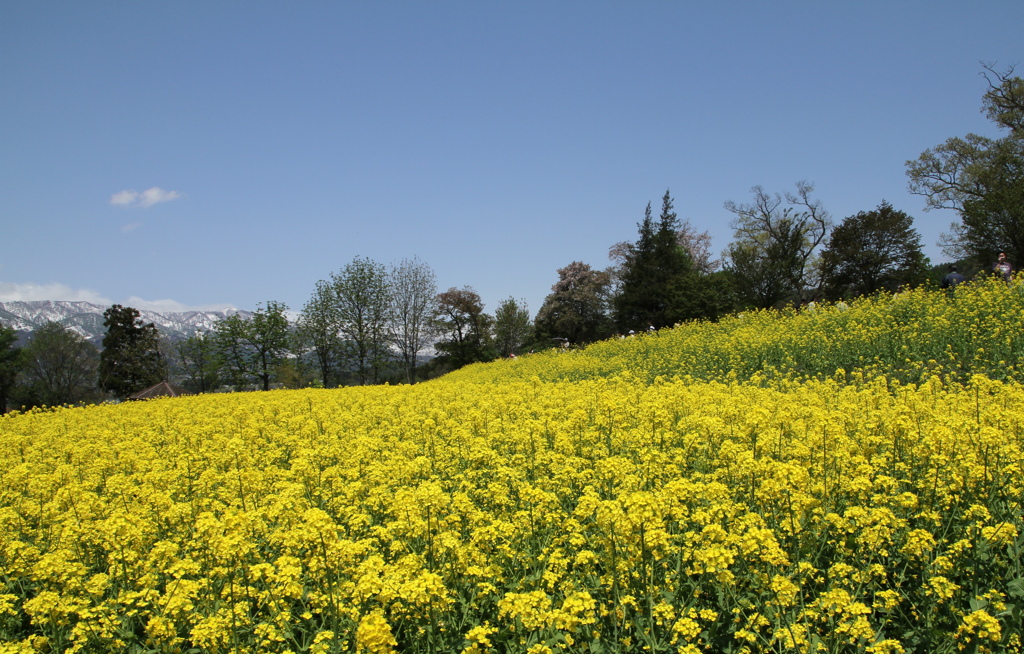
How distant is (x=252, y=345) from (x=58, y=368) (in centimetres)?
3215

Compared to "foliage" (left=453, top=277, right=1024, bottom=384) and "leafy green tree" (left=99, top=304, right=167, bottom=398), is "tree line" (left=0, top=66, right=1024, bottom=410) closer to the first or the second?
"leafy green tree" (left=99, top=304, right=167, bottom=398)

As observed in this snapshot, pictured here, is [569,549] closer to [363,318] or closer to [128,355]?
[363,318]

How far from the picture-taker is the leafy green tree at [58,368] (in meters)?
57.0

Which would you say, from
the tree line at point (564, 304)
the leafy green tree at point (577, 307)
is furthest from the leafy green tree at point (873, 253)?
the leafy green tree at point (577, 307)

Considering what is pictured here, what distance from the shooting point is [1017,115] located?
1391 inches

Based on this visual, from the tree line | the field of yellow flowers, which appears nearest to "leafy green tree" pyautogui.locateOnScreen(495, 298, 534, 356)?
the tree line

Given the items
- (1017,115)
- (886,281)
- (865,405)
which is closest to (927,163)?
(1017,115)

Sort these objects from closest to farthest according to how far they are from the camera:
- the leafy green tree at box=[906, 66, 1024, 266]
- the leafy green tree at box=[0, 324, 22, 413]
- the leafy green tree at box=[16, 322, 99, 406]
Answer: the leafy green tree at box=[906, 66, 1024, 266]
the leafy green tree at box=[0, 324, 22, 413]
the leafy green tree at box=[16, 322, 99, 406]

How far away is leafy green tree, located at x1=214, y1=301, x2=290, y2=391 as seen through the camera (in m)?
42.8

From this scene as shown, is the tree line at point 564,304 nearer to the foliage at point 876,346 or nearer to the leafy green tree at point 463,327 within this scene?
the leafy green tree at point 463,327

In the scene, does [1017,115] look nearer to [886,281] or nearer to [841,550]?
[886,281]

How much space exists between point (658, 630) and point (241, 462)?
509cm

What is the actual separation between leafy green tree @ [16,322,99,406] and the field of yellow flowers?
217ft

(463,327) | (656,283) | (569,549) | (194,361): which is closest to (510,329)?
(463,327)
